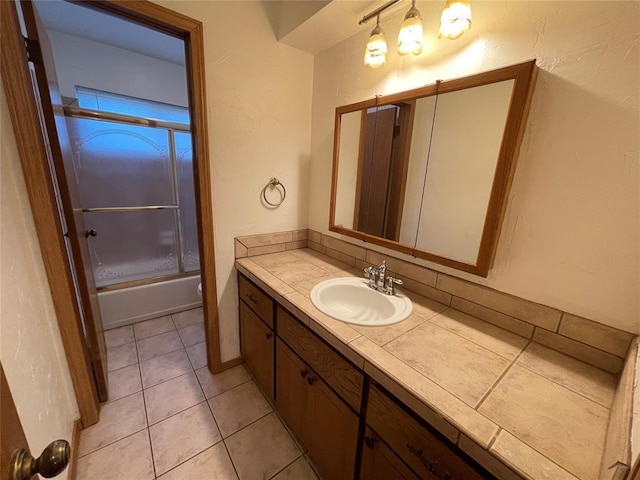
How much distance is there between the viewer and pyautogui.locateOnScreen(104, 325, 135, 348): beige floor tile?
2.06 m

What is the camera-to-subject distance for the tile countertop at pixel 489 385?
56 cm

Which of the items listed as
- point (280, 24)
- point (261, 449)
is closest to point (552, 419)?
point (261, 449)

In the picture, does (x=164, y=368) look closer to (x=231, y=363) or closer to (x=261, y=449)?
(x=231, y=363)

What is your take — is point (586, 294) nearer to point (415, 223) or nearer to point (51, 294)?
point (415, 223)

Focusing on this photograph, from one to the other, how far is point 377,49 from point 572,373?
1.41m

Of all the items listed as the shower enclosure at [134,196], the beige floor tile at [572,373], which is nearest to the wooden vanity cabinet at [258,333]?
the beige floor tile at [572,373]

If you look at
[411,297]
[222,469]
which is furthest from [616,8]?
[222,469]

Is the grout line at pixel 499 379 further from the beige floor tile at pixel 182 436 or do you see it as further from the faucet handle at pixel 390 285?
the beige floor tile at pixel 182 436

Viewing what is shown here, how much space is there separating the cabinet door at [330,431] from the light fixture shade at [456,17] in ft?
→ 4.56

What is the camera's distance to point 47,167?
3.60ft

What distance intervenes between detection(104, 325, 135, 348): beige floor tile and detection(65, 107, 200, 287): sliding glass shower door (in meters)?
0.44

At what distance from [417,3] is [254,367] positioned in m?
2.09

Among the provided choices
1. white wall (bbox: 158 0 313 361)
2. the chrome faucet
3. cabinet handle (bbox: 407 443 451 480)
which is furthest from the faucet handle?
white wall (bbox: 158 0 313 361)

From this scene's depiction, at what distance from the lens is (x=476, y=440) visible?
569 millimetres
